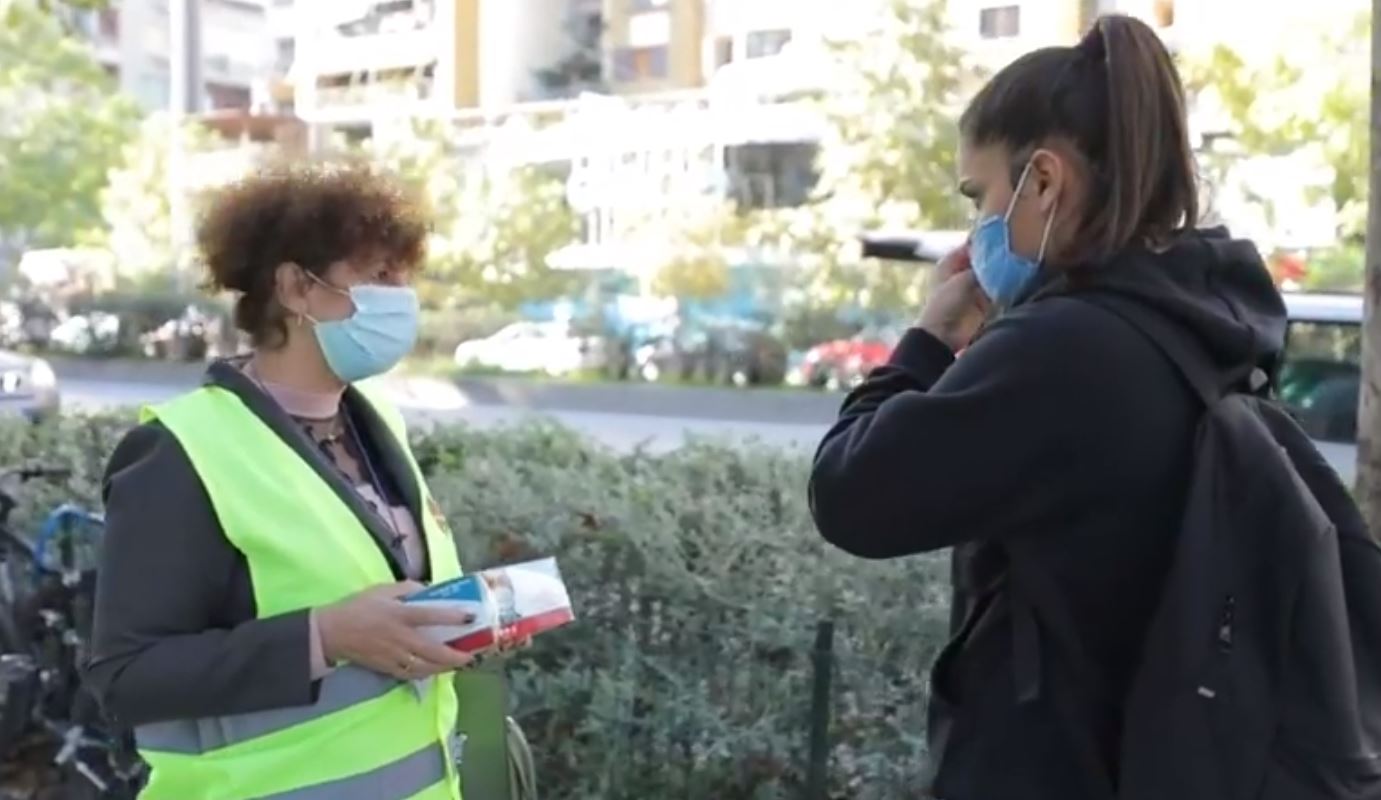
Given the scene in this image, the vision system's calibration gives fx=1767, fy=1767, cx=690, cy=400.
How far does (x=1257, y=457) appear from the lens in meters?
1.78

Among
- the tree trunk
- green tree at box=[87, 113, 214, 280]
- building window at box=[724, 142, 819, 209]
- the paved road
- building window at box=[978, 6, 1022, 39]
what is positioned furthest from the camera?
building window at box=[978, 6, 1022, 39]

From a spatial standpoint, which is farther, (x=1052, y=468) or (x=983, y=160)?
(x=983, y=160)

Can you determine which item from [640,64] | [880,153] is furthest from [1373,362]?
[640,64]

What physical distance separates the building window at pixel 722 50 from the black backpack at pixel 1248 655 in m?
46.0

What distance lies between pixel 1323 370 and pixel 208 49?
6263 centimetres

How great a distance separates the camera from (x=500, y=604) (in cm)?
225

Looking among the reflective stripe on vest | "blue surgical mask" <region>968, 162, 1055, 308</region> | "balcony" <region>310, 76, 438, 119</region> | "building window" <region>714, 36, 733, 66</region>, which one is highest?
"building window" <region>714, 36, 733, 66</region>

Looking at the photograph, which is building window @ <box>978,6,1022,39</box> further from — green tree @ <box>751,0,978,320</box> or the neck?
the neck

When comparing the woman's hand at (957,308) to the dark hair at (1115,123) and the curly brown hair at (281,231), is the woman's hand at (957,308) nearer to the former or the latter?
the dark hair at (1115,123)

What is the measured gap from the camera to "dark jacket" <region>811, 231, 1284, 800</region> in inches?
71.4

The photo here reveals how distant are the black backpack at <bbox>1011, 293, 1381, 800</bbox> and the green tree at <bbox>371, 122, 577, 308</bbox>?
27.8 metres

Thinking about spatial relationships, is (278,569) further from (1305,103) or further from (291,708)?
(1305,103)

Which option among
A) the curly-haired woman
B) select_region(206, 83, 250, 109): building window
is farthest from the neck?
select_region(206, 83, 250, 109): building window

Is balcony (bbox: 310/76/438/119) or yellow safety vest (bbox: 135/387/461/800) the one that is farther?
balcony (bbox: 310/76/438/119)
